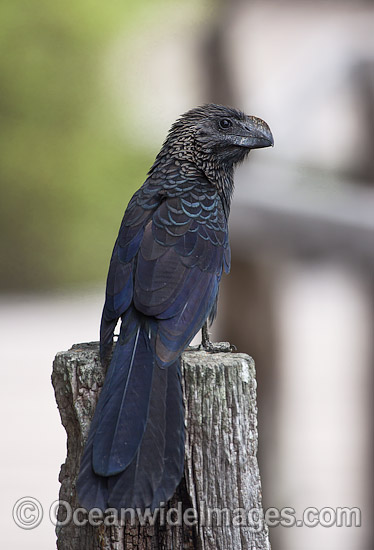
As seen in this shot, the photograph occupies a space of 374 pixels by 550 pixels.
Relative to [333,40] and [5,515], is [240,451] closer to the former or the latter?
[333,40]

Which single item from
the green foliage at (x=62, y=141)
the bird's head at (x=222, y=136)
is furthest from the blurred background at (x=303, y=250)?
the green foliage at (x=62, y=141)

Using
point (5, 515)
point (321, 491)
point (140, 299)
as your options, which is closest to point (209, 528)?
point (140, 299)

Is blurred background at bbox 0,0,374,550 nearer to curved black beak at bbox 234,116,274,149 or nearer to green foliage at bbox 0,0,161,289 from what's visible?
curved black beak at bbox 234,116,274,149

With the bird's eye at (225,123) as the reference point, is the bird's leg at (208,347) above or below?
below

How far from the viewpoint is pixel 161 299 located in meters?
2.55

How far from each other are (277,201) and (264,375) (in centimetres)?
126

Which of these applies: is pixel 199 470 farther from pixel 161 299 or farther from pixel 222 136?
pixel 222 136

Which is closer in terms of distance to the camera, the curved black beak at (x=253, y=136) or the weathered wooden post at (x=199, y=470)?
the weathered wooden post at (x=199, y=470)

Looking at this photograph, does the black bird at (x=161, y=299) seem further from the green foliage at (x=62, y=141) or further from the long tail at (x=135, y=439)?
the green foliage at (x=62, y=141)

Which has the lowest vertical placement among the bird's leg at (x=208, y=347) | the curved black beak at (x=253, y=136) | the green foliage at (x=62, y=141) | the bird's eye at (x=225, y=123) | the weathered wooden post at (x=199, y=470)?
the weathered wooden post at (x=199, y=470)

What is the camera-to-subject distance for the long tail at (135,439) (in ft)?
6.50

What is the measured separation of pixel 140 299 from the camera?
2543 millimetres

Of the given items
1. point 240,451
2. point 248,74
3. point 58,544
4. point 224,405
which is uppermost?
point 248,74

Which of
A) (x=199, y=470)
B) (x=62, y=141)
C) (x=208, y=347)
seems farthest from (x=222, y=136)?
(x=62, y=141)
